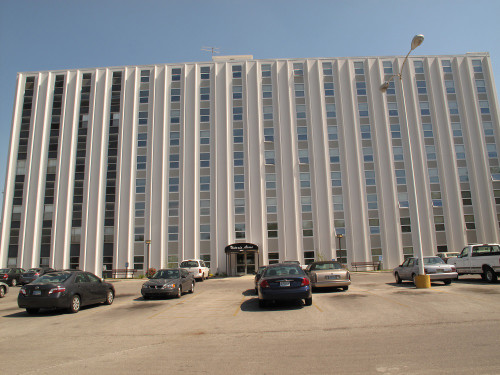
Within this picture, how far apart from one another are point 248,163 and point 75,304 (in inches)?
1096

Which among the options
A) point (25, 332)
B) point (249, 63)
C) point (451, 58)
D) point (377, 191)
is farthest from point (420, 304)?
point (451, 58)

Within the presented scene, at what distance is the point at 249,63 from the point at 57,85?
2336cm

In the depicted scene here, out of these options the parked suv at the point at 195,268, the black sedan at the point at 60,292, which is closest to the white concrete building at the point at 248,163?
the parked suv at the point at 195,268

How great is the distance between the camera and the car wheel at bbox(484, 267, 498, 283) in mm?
16297

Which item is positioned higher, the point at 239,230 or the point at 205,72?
the point at 205,72

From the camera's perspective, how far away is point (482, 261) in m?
17.1

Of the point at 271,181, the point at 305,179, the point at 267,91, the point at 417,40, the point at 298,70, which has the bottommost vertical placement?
the point at 271,181

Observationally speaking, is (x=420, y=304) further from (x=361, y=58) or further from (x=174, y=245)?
(x=361, y=58)

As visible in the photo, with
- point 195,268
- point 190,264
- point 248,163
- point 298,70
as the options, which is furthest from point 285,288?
point 298,70

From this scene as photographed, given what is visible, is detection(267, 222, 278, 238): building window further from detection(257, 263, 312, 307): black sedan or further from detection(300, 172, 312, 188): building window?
detection(257, 263, 312, 307): black sedan

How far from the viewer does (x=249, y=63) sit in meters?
41.2

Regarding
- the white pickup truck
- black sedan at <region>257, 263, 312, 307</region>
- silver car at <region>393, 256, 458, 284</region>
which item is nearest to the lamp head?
silver car at <region>393, 256, 458, 284</region>

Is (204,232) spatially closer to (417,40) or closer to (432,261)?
(432,261)

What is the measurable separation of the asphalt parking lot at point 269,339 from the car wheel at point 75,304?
22 centimetres
